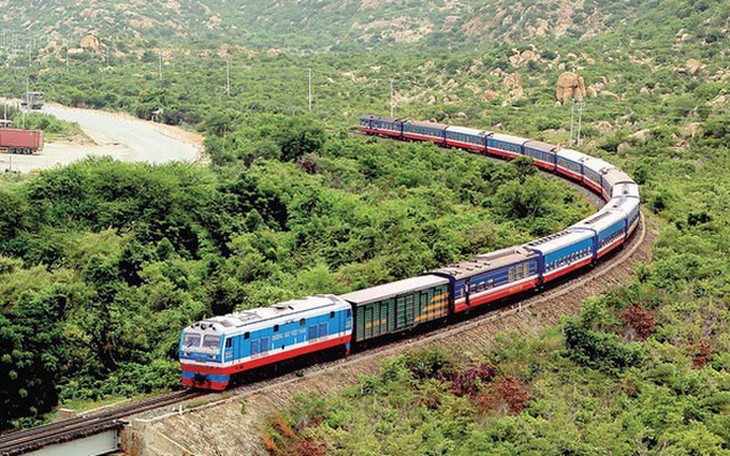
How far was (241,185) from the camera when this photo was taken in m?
57.0

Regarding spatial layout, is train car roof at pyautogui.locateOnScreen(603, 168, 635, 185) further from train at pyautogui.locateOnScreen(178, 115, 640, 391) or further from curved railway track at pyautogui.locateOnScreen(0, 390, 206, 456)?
curved railway track at pyautogui.locateOnScreen(0, 390, 206, 456)

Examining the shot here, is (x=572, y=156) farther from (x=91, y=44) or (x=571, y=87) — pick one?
(x=91, y=44)

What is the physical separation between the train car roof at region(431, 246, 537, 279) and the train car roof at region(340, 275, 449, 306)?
110cm

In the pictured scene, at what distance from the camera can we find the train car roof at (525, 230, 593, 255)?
46.0 metres

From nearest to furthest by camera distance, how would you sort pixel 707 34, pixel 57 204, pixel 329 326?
pixel 329 326, pixel 57 204, pixel 707 34

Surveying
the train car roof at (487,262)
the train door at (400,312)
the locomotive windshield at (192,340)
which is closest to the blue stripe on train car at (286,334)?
the locomotive windshield at (192,340)

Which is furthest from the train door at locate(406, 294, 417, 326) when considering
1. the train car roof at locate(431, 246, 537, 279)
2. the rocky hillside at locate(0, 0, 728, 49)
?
the rocky hillside at locate(0, 0, 728, 49)

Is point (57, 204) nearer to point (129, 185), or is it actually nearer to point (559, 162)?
point (129, 185)

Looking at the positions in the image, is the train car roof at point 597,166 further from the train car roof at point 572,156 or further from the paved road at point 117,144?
the paved road at point 117,144

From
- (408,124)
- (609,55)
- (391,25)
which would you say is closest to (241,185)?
(408,124)

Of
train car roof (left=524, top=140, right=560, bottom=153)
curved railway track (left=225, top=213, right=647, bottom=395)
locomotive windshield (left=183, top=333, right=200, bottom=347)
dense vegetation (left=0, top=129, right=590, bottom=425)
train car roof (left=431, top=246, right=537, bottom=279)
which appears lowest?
curved railway track (left=225, top=213, right=647, bottom=395)

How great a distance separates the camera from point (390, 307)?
3738 cm

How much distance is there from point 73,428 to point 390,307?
13.5 metres

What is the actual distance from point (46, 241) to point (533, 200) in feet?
95.5
